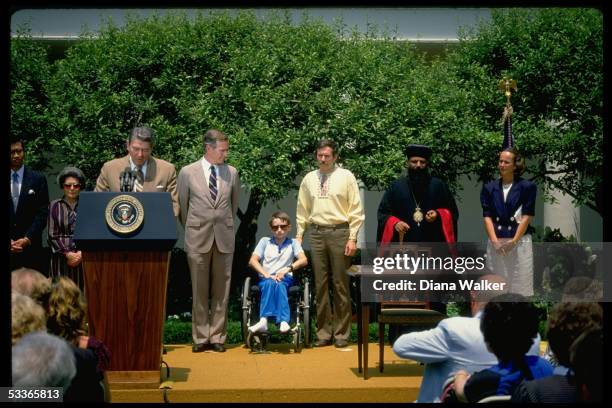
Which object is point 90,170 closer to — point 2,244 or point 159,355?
point 159,355

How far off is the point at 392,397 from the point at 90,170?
5.91 meters

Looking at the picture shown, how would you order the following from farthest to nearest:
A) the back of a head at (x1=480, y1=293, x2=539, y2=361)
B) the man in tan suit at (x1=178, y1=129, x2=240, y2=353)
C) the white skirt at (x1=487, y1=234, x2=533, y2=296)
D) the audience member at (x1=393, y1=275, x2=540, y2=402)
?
1. the man in tan suit at (x1=178, y1=129, x2=240, y2=353)
2. the white skirt at (x1=487, y1=234, x2=533, y2=296)
3. the audience member at (x1=393, y1=275, x2=540, y2=402)
4. the back of a head at (x1=480, y1=293, x2=539, y2=361)

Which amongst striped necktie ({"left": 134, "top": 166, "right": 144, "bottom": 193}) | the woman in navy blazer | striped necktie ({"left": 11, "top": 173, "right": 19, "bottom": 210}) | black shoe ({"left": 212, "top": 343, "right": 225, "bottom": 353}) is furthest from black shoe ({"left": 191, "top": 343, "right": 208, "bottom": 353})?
the woman in navy blazer

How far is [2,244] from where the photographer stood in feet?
17.3

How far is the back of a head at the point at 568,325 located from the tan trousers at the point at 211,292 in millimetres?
5222

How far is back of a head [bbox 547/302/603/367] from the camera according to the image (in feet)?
14.9

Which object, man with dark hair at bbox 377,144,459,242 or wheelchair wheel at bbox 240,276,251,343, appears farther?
wheelchair wheel at bbox 240,276,251,343

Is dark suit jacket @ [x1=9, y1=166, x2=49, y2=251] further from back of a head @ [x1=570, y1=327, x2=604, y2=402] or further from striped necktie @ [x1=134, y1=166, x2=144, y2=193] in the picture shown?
back of a head @ [x1=570, y1=327, x2=604, y2=402]

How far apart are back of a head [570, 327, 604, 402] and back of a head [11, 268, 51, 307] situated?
2570 mm

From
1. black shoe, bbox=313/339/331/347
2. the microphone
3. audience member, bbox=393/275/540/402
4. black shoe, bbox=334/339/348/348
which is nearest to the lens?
audience member, bbox=393/275/540/402

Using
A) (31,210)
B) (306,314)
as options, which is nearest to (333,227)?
(306,314)

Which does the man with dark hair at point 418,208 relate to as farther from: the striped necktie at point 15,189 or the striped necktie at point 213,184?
the striped necktie at point 15,189

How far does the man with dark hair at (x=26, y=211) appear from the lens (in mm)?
9078

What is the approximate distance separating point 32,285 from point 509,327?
2.29 meters
